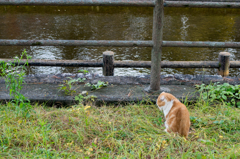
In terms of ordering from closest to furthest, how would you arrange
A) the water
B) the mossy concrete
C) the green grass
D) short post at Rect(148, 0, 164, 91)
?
1. the green grass
2. short post at Rect(148, 0, 164, 91)
3. the mossy concrete
4. the water

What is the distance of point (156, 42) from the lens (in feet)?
7.56

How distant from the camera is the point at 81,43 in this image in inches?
105

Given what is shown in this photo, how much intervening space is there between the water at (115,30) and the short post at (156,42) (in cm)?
262

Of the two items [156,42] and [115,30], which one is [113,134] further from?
[115,30]

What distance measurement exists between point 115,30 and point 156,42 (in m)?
5.48

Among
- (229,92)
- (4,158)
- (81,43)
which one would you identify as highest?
(81,43)

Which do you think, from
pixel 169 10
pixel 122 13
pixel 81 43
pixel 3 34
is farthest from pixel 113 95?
pixel 169 10

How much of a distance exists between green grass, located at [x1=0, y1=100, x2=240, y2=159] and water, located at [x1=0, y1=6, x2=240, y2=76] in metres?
2.98

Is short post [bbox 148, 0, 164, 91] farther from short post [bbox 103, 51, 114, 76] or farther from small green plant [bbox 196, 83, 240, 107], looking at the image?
short post [bbox 103, 51, 114, 76]

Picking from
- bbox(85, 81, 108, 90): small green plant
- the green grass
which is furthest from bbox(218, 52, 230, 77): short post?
bbox(85, 81, 108, 90): small green plant

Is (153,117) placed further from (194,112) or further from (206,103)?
(206,103)

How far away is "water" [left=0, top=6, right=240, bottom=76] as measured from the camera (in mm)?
5836

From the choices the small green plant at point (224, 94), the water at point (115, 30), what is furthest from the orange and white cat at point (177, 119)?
the water at point (115, 30)

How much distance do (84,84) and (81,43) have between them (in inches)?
18.0
